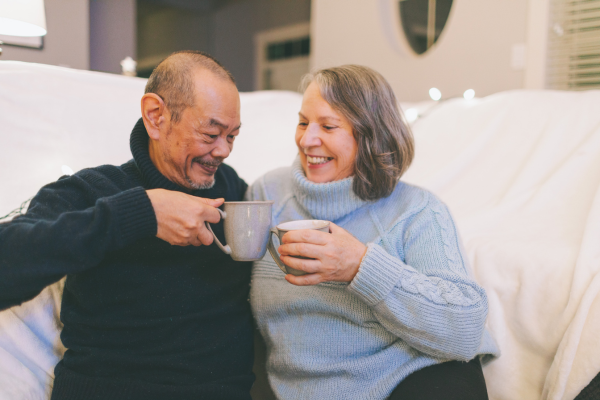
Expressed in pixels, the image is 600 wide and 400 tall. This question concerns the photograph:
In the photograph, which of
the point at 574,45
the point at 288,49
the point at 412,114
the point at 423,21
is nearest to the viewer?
the point at 412,114

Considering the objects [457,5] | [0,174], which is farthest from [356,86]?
[457,5]

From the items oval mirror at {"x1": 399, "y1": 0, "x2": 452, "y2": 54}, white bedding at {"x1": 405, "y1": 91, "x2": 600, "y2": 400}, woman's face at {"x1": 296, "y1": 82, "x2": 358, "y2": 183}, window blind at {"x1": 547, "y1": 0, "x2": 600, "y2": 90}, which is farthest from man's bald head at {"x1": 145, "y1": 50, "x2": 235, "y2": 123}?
oval mirror at {"x1": 399, "y1": 0, "x2": 452, "y2": 54}

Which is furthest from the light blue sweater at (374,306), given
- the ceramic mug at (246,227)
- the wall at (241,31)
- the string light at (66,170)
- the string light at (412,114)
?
the wall at (241,31)

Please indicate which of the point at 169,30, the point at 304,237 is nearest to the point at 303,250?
the point at 304,237

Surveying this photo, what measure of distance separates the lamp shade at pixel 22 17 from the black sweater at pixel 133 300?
41.3 inches

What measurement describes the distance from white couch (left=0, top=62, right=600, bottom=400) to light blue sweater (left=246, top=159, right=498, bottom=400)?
0.16m

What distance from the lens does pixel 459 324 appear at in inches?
36.5

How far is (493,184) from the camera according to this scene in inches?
68.0

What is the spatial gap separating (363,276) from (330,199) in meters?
0.31

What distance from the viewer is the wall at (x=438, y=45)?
2.53 meters

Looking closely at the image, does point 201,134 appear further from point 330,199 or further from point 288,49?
point 288,49

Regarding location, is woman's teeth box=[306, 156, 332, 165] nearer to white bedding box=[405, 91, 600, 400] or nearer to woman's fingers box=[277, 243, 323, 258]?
woman's fingers box=[277, 243, 323, 258]

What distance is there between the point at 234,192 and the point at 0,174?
2.08 feet

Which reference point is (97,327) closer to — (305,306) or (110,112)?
(305,306)
